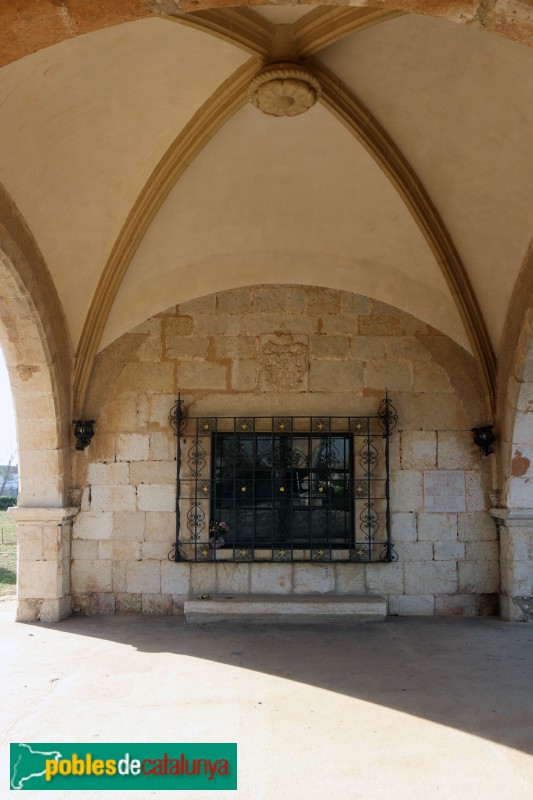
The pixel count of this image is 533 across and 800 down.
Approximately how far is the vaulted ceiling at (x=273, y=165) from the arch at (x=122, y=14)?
1.56 meters

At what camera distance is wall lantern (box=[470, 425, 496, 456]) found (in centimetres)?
562

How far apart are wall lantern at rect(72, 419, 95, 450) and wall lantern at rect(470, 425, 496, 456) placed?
3.46 meters

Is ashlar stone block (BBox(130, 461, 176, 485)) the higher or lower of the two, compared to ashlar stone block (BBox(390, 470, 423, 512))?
higher

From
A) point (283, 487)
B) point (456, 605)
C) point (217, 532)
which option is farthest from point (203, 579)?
point (456, 605)

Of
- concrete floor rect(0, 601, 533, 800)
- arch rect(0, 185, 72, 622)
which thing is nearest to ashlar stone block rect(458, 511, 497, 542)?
concrete floor rect(0, 601, 533, 800)

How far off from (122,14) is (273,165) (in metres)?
3.00

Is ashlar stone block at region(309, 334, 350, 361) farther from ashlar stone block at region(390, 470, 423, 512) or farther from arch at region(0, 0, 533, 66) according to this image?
arch at region(0, 0, 533, 66)

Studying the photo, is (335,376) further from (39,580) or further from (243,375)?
(39,580)

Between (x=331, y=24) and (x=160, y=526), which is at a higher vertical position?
(x=331, y=24)

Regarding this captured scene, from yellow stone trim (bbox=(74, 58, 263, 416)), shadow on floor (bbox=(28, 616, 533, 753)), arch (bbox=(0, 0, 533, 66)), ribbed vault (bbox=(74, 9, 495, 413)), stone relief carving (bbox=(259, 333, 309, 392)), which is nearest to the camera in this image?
arch (bbox=(0, 0, 533, 66))

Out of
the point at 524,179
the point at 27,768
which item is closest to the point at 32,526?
the point at 27,768

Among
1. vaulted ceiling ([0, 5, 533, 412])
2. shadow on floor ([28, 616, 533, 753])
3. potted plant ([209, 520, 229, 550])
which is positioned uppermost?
vaulted ceiling ([0, 5, 533, 412])

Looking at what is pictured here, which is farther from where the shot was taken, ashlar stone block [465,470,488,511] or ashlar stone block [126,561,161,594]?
ashlar stone block [465,470,488,511]

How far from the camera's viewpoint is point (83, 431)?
5.65 metres
